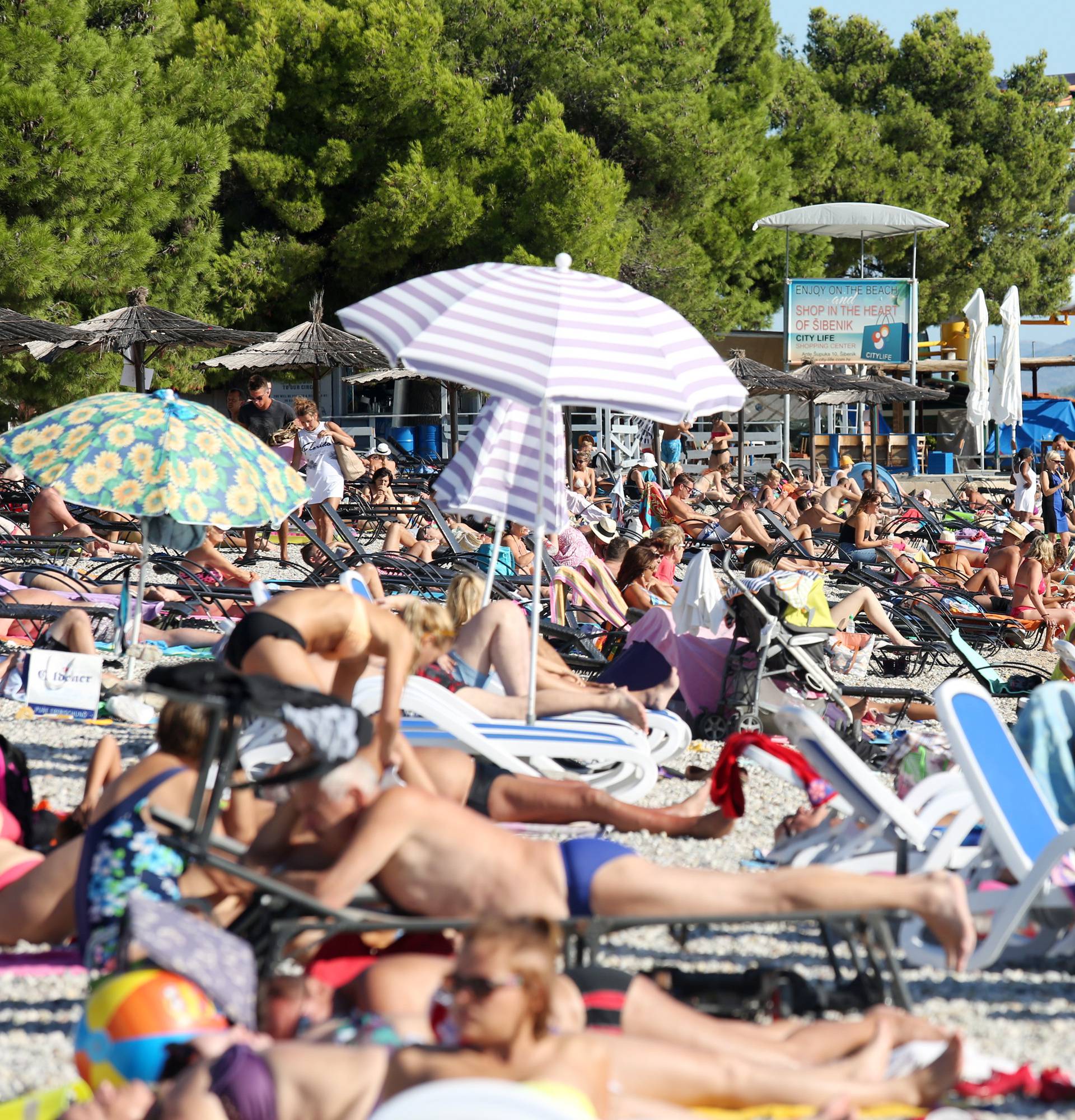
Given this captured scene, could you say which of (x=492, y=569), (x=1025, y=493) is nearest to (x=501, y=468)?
(x=492, y=569)

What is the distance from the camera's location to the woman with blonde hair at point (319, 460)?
34.9 feet

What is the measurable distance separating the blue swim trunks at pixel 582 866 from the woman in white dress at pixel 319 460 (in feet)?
24.0

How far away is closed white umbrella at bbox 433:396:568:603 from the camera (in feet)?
22.7

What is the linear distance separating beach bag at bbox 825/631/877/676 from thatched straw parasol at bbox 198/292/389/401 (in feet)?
27.4

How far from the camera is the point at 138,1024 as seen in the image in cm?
248

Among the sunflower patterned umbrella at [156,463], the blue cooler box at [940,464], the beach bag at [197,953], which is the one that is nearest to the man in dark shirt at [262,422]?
the sunflower patterned umbrella at [156,463]

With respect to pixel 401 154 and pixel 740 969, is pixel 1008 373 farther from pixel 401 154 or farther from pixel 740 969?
pixel 740 969

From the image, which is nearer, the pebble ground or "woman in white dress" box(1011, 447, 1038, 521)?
the pebble ground

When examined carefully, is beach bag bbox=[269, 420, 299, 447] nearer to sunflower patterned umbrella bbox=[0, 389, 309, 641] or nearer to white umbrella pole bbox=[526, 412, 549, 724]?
sunflower patterned umbrella bbox=[0, 389, 309, 641]

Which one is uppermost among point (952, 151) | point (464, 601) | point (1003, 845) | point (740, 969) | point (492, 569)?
point (952, 151)

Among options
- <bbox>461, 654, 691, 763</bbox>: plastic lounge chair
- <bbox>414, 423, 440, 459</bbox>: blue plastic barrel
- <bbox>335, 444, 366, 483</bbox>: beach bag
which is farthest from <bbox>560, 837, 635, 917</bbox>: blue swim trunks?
<bbox>414, 423, 440, 459</bbox>: blue plastic barrel

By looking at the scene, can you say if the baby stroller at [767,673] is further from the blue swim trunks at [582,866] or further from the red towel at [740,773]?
A: the blue swim trunks at [582,866]

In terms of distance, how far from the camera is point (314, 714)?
306 centimetres

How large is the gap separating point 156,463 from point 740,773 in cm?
288
